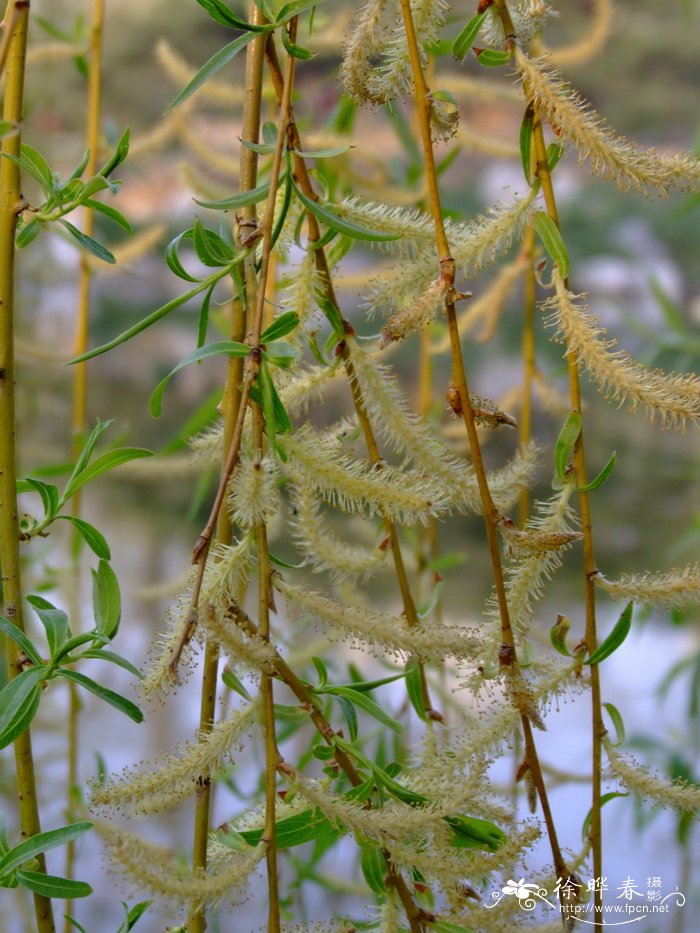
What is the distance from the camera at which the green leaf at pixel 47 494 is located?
1.04ft

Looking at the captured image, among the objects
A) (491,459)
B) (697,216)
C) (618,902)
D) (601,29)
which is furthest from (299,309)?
(697,216)

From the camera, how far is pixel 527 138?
12.3 inches

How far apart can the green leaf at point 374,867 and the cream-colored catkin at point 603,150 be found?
0.21 m

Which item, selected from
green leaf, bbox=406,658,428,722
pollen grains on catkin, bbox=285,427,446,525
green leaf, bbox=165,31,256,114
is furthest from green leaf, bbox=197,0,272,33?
green leaf, bbox=406,658,428,722

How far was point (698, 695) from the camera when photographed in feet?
2.77

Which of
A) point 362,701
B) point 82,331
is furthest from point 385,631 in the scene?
point 82,331

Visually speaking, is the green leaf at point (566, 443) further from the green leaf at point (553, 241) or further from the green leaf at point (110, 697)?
the green leaf at point (110, 697)

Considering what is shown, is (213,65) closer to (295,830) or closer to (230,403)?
(230,403)

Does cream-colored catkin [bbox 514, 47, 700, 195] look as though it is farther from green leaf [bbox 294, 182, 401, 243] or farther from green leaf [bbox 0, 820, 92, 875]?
green leaf [bbox 0, 820, 92, 875]

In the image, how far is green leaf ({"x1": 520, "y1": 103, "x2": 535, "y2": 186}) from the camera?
1.01 ft

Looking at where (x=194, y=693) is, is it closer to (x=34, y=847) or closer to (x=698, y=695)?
(x=698, y=695)

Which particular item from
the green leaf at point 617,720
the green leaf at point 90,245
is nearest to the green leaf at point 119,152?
the green leaf at point 90,245

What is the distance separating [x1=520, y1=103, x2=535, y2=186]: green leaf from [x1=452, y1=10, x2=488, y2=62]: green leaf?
32 millimetres

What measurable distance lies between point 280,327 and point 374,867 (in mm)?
171
